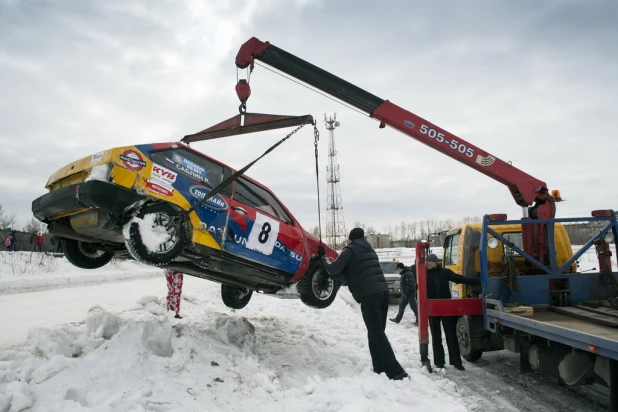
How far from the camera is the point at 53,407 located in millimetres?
2904

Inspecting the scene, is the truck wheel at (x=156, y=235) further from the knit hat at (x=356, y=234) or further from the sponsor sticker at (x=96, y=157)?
the knit hat at (x=356, y=234)

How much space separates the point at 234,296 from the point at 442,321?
3455 mm

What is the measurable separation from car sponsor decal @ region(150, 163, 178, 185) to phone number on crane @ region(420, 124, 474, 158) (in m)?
3.69

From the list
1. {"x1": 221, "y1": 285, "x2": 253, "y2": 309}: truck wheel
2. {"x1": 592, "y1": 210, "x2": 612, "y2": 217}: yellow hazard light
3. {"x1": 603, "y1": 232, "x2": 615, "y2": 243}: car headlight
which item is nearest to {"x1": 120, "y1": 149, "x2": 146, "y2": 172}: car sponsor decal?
{"x1": 221, "y1": 285, "x2": 253, "y2": 309}: truck wheel

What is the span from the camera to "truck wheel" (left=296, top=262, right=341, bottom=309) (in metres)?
5.87

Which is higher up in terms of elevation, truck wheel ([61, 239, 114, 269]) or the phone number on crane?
the phone number on crane

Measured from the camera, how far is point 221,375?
3.93 meters

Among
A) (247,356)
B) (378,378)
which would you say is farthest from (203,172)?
(378,378)

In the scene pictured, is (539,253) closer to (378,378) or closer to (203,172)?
(378,378)

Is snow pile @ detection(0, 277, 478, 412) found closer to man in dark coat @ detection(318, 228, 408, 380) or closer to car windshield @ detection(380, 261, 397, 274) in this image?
man in dark coat @ detection(318, 228, 408, 380)

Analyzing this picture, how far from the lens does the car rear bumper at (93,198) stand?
3.93m

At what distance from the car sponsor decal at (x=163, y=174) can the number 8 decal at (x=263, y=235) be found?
116cm

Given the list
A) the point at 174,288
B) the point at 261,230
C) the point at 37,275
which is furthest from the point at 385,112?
the point at 37,275

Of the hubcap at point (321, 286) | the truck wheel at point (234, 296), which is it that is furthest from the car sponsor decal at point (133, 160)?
the truck wheel at point (234, 296)
